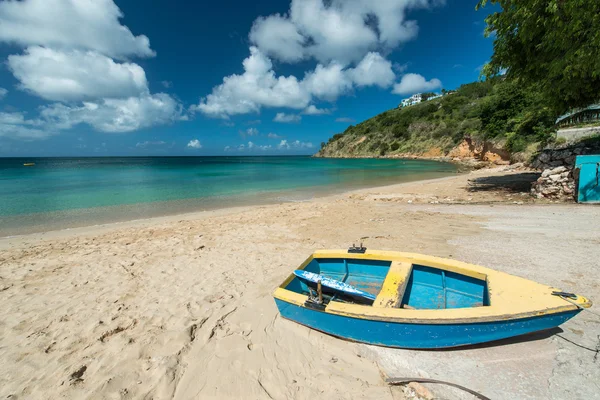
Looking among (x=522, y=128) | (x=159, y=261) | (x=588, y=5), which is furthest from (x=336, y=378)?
(x=522, y=128)

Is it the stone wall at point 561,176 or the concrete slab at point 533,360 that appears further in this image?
the stone wall at point 561,176

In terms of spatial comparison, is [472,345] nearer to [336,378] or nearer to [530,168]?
[336,378]

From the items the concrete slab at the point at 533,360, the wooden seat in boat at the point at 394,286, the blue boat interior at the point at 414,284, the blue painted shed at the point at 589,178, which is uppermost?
the blue painted shed at the point at 589,178

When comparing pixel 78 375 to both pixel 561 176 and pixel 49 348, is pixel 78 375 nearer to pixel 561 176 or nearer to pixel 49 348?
pixel 49 348

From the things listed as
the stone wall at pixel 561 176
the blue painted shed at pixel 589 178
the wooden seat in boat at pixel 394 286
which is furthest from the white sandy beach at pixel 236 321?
the stone wall at pixel 561 176

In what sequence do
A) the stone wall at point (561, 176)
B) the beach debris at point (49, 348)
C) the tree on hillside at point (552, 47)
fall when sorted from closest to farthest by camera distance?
the beach debris at point (49, 348) → the tree on hillside at point (552, 47) → the stone wall at point (561, 176)

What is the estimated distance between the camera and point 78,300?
4961 millimetres

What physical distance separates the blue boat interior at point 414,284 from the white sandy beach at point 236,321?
0.65m

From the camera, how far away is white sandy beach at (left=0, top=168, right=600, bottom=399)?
9.80 ft

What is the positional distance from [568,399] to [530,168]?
79.9 feet

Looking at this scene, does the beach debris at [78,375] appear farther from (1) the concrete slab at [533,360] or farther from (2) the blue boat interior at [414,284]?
(1) the concrete slab at [533,360]

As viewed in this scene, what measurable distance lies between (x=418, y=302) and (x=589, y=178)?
10428 mm

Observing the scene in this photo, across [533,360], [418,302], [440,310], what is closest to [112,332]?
[440,310]

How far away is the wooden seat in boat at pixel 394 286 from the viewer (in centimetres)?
348
